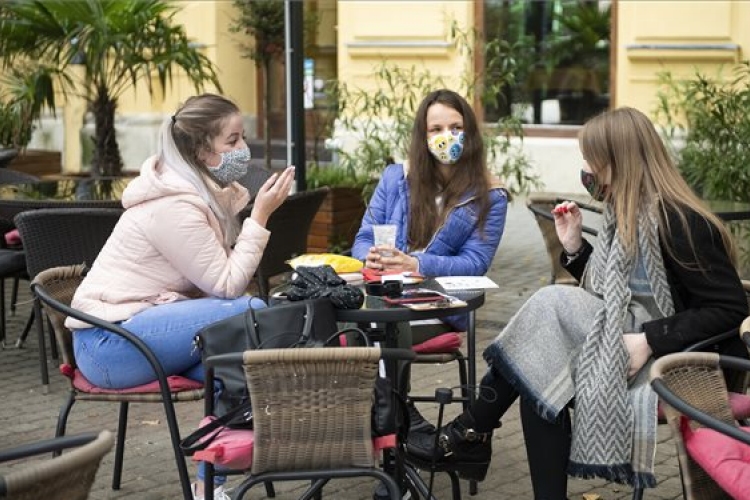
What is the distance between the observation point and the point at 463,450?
4.46m

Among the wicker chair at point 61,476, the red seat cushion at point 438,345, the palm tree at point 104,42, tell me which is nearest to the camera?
the wicker chair at point 61,476

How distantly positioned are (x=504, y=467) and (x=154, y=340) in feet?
5.06

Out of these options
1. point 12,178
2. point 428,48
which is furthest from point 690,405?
point 428,48

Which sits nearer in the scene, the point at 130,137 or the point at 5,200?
the point at 5,200

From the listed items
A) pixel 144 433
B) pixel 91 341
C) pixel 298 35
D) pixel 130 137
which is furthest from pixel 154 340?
pixel 130 137

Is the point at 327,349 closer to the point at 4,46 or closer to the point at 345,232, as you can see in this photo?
the point at 345,232

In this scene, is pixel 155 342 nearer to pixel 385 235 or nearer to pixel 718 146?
pixel 385 235

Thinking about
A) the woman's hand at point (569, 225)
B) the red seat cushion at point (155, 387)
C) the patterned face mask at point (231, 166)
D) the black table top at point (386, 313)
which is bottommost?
the red seat cushion at point (155, 387)

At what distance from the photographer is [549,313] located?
13.7ft

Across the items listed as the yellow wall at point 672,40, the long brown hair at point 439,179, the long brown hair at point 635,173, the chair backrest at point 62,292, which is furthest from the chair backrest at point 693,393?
the yellow wall at point 672,40

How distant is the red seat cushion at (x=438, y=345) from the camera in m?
A: 4.99

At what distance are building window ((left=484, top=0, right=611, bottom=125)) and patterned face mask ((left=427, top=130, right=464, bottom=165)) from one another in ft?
29.2

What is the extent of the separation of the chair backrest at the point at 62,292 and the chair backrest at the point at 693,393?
82.8 inches

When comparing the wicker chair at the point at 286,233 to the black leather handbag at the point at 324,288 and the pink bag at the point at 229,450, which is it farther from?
the pink bag at the point at 229,450
